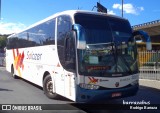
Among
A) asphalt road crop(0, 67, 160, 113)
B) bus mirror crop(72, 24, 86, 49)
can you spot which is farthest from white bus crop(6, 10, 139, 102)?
asphalt road crop(0, 67, 160, 113)

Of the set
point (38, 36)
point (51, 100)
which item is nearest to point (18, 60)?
point (38, 36)

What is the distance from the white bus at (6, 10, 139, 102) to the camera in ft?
32.0

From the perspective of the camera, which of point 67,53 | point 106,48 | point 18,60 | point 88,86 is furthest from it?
point 18,60

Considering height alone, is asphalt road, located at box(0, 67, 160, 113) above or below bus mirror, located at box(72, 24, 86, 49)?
below

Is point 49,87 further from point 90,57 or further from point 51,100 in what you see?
point 90,57

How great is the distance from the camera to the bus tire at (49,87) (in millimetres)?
12014

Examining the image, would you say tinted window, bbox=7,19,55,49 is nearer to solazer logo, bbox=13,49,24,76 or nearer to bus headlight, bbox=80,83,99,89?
solazer logo, bbox=13,49,24,76

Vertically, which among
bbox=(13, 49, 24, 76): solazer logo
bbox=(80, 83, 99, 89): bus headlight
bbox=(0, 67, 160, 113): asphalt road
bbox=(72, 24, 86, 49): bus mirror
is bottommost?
bbox=(0, 67, 160, 113): asphalt road

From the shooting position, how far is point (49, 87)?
1234 centimetres

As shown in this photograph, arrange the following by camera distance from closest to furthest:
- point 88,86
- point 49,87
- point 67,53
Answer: point 88,86 → point 67,53 → point 49,87

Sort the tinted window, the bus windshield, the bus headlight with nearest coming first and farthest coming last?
A: the bus headlight
the bus windshield
the tinted window

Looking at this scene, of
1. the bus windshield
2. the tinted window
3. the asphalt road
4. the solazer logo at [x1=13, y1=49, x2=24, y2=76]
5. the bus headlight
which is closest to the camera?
the bus headlight

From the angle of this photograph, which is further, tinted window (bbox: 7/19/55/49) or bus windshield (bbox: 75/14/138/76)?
tinted window (bbox: 7/19/55/49)

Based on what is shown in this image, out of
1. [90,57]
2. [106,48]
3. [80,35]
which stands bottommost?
[90,57]
